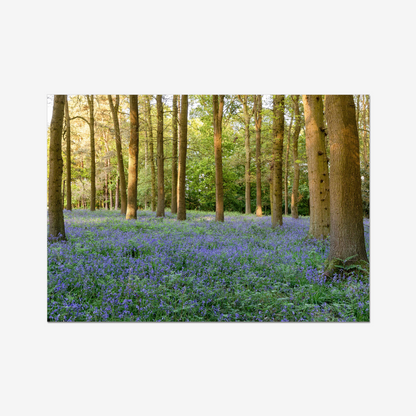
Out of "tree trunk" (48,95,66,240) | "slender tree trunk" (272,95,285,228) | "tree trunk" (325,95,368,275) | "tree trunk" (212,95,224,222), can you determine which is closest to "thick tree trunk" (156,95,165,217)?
"tree trunk" (212,95,224,222)

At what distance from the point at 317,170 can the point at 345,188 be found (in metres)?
3.16

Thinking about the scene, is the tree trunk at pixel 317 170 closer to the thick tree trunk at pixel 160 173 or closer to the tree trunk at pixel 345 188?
the tree trunk at pixel 345 188

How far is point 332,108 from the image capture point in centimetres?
478

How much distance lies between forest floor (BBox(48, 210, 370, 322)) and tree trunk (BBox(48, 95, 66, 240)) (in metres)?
0.54

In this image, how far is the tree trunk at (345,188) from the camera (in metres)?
4.50

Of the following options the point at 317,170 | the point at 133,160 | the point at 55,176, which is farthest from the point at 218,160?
the point at 55,176

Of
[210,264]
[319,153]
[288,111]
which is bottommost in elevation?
[210,264]

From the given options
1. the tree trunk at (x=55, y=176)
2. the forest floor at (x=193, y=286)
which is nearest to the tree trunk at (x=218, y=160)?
the forest floor at (x=193, y=286)

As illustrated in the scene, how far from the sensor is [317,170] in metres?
7.54

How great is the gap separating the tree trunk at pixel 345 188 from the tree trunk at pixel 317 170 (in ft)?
9.10

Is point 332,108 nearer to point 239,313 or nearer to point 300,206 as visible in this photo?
point 239,313

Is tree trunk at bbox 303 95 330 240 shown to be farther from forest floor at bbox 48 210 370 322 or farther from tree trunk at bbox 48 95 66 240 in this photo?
tree trunk at bbox 48 95 66 240
